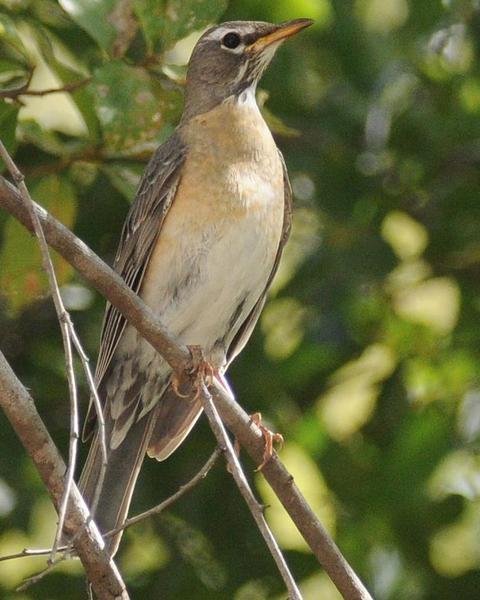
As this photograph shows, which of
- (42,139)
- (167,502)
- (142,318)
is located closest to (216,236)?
(42,139)

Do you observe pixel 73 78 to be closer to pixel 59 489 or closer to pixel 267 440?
pixel 267 440

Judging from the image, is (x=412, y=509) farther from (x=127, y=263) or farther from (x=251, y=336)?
(x=127, y=263)

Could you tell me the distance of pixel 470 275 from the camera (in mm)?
6926

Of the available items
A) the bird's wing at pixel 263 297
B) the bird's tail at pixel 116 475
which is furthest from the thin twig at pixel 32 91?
the bird's tail at pixel 116 475

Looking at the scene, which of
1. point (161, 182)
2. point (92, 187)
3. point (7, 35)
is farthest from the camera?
point (92, 187)

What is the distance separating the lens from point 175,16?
16.3ft

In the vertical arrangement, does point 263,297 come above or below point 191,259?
below

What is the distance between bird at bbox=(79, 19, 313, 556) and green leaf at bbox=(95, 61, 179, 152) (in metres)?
0.64

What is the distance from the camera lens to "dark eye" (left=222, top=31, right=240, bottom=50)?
6195mm

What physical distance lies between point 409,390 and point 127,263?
1623 mm

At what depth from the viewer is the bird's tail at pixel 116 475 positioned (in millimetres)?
5504

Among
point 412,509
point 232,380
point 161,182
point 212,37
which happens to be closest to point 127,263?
point 161,182

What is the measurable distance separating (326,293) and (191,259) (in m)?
1.11

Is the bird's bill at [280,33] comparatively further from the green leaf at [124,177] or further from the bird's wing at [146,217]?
the green leaf at [124,177]
